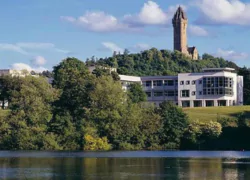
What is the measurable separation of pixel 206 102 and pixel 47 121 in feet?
203

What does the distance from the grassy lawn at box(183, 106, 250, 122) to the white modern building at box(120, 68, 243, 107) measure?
1317cm

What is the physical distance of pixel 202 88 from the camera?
157500mm

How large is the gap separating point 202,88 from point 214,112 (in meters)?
21.7

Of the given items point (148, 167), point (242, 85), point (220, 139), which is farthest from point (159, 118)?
point (242, 85)

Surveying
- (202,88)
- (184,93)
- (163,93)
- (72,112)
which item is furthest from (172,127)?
(163,93)

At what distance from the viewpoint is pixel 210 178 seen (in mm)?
55250

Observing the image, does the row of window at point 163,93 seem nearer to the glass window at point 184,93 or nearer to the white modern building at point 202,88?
the white modern building at point 202,88

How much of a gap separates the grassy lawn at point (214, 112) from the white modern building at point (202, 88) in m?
13.2

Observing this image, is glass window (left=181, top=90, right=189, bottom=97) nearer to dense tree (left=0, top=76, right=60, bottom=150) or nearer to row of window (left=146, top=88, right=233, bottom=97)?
row of window (left=146, top=88, right=233, bottom=97)

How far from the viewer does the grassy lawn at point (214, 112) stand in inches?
5010

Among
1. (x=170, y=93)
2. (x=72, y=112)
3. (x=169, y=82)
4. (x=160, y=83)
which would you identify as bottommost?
(x=72, y=112)

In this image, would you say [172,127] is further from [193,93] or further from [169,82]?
Result: [169,82]

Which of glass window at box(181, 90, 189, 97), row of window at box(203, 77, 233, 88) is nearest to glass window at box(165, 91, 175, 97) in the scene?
glass window at box(181, 90, 189, 97)

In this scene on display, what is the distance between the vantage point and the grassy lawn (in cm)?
12725
